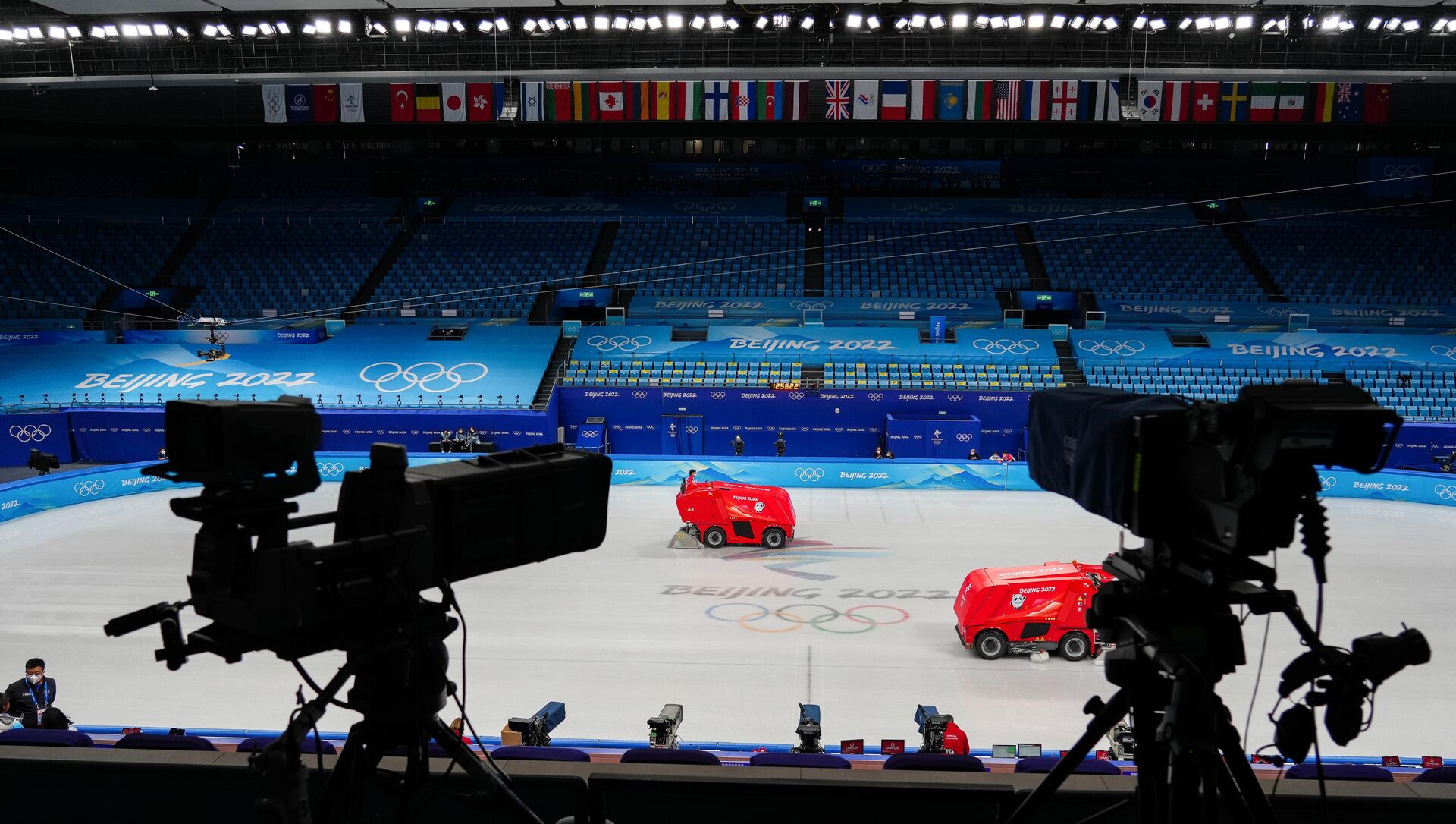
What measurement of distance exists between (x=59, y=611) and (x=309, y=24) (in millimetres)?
19287

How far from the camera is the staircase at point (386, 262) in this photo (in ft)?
111

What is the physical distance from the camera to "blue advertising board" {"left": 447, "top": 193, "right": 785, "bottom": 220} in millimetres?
38781

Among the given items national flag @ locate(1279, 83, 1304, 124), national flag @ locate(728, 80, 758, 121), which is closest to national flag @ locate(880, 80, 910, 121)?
national flag @ locate(728, 80, 758, 121)

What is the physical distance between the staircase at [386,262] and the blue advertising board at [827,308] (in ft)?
32.4

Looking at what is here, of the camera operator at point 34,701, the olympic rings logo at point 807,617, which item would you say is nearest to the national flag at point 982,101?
the olympic rings logo at point 807,617

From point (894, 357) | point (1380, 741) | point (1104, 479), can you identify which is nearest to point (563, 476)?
point (1104, 479)

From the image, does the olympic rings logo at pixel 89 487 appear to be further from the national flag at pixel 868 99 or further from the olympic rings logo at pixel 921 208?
the olympic rings logo at pixel 921 208

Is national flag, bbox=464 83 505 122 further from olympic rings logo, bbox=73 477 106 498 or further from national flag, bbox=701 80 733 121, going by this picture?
olympic rings logo, bbox=73 477 106 498

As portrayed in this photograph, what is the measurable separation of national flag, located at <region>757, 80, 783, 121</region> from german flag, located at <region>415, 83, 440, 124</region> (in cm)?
1042

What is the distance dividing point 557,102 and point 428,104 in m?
4.36

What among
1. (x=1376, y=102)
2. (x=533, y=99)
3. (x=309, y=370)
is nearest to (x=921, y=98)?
(x=533, y=99)

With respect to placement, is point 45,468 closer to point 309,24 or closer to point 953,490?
point 309,24

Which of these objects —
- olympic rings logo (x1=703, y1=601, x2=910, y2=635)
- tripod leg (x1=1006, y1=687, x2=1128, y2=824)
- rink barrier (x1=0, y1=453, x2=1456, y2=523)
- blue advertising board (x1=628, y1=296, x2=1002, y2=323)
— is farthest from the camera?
blue advertising board (x1=628, y1=296, x2=1002, y2=323)

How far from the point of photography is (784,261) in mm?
35719
